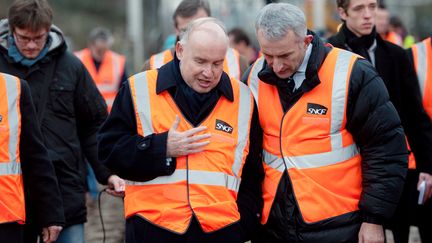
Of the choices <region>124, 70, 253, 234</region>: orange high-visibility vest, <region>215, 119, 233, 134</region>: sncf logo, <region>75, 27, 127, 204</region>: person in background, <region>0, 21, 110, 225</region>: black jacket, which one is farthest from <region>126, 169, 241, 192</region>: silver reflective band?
<region>75, 27, 127, 204</region>: person in background

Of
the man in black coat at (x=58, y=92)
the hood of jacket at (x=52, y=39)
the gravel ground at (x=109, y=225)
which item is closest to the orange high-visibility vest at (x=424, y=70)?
the man in black coat at (x=58, y=92)

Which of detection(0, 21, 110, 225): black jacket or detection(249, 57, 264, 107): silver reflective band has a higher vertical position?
detection(249, 57, 264, 107): silver reflective band

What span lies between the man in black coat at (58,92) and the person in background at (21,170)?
54 cm

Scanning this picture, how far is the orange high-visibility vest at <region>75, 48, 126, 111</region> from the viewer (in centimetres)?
1147

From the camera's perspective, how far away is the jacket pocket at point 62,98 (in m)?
5.73

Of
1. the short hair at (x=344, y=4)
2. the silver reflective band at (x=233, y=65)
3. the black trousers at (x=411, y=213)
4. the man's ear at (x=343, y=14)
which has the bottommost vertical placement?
the black trousers at (x=411, y=213)

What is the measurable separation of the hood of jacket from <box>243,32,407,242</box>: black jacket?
1.62 metres

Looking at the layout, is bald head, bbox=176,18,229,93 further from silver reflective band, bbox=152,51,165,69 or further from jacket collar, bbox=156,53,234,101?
silver reflective band, bbox=152,51,165,69

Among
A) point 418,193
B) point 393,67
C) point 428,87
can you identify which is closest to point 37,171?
point 393,67

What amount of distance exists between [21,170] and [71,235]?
91cm

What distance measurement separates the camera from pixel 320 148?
4723 millimetres

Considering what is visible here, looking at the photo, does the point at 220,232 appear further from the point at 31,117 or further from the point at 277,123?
the point at 31,117

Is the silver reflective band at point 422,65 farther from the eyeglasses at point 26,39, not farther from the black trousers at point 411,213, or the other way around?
the eyeglasses at point 26,39

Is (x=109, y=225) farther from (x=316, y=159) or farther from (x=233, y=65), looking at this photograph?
(x=316, y=159)
